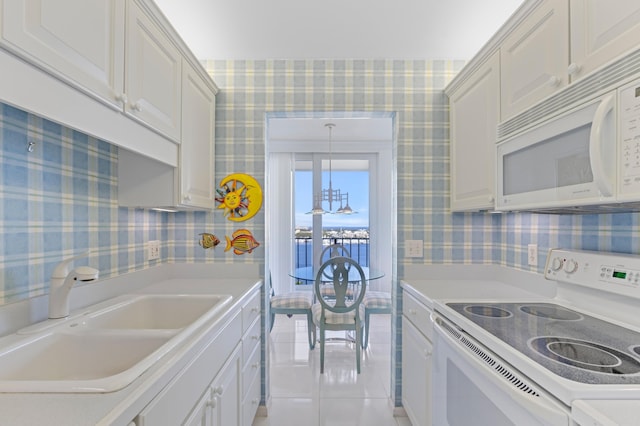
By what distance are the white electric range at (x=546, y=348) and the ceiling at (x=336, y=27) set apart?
4.40 feet

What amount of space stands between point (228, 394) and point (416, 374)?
3.44 feet

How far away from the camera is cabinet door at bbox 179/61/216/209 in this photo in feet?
5.65

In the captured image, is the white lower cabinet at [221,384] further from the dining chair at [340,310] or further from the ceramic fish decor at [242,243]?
the dining chair at [340,310]

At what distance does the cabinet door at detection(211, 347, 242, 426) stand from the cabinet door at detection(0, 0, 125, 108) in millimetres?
1122

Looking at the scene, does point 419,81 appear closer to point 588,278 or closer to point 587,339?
point 588,278

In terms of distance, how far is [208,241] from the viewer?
2.17 m

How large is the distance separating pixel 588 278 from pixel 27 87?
6.55 ft

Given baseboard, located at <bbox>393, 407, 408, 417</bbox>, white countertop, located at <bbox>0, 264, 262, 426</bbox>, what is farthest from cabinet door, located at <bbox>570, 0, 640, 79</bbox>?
baseboard, located at <bbox>393, 407, 408, 417</bbox>

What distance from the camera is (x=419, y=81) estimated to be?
2.19 meters

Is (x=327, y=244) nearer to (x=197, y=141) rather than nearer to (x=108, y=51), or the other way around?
(x=197, y=141)

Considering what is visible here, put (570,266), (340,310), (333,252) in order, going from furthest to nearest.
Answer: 1. (333,252)
2. (340,310)
3. (570,266)

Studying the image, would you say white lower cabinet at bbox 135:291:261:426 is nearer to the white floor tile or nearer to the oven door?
the white floor tile

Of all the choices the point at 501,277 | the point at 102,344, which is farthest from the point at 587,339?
the point at 102,344

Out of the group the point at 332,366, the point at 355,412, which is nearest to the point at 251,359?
the point at 355,412
